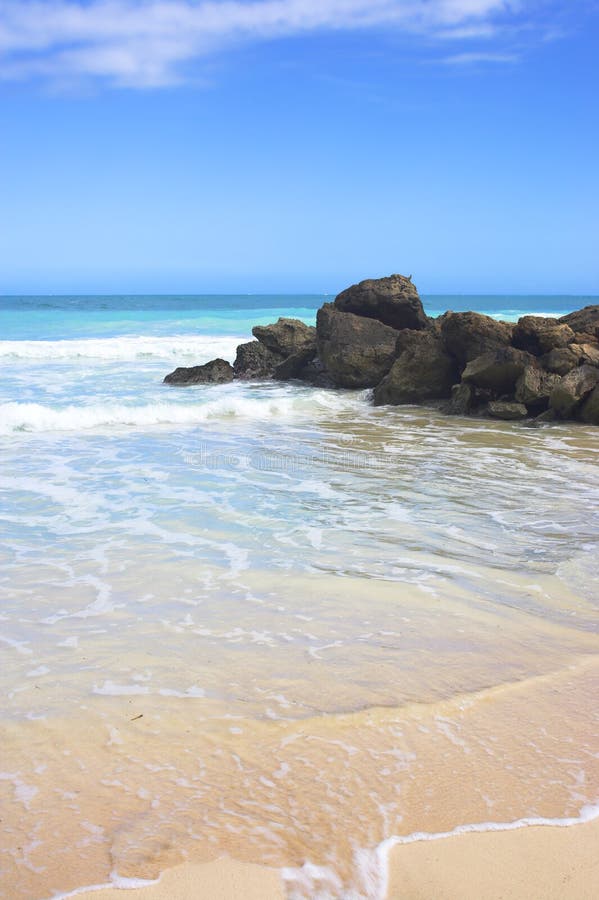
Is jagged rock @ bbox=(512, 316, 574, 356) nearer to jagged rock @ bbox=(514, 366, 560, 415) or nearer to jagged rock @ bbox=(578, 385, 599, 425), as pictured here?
jagged rock @ bbox=(514, 366, 560, 415)

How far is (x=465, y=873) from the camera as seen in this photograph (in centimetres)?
213

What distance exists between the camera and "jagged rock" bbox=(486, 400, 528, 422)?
11266 mm

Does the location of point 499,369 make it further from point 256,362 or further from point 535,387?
point 256,362

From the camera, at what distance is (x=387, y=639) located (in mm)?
3666

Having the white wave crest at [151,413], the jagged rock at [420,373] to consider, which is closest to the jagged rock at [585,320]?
the jagged rock at [420,373]

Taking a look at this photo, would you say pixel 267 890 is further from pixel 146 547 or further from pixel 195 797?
pixel 146 547

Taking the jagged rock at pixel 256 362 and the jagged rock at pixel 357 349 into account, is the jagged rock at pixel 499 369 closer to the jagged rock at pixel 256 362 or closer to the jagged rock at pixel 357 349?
the jagged rock at pixel 357 349

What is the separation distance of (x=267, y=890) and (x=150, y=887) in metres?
0.32

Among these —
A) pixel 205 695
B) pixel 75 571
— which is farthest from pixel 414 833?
pixel 75 571

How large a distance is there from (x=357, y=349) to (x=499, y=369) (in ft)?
11.3

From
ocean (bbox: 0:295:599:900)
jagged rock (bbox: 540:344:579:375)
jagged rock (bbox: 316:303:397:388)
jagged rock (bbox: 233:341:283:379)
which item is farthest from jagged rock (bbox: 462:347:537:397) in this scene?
jagged rock (bbox: 233:341:283:379)

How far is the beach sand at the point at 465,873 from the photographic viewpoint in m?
2.05

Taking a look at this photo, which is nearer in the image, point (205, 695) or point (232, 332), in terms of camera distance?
point (205, 695)

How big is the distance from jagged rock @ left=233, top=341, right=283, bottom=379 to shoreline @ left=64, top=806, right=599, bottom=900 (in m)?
14.5
